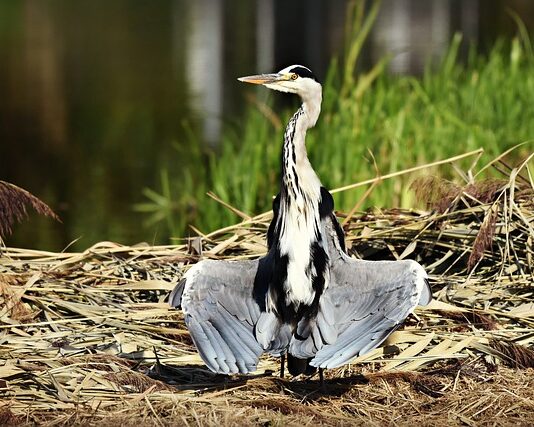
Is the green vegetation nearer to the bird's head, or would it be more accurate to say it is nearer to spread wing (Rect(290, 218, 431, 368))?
the bird's head

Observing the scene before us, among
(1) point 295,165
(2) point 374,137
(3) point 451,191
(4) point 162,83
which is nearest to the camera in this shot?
(1) point 295,165

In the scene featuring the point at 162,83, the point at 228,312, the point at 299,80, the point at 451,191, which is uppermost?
the point at 299,80

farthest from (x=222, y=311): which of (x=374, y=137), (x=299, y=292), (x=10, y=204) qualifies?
(x=374, y=137)

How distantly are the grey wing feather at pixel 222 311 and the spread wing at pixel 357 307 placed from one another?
17cm

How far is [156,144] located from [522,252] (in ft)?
22.7

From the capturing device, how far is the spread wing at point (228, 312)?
136 inches

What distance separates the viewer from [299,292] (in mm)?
3662

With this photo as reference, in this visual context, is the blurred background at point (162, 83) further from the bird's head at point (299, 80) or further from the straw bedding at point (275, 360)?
the bird's head at point (299, 80)

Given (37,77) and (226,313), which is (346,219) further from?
(37,77)

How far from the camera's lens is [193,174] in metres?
8.70

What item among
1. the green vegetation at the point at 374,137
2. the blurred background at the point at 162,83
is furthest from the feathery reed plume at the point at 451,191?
the blurred background at the point at 162,83

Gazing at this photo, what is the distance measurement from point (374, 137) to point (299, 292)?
3.61 metres

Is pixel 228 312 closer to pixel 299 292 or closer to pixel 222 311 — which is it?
pixel 222 311

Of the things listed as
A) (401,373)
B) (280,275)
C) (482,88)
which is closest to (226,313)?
(280,275)
